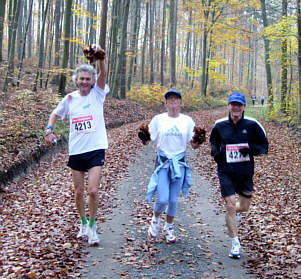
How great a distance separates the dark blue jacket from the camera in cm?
546

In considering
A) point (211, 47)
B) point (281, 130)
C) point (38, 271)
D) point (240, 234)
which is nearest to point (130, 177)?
point (240, 234)

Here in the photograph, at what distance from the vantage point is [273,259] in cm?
536

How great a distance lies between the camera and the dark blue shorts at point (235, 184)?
18.0 ft

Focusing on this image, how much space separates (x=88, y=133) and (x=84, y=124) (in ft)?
0.48

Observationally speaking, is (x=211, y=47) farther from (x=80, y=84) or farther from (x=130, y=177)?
(x=80, y=84)

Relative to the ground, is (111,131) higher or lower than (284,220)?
higher

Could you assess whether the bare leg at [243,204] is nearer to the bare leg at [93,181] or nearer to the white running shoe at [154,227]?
the white running shoe at [154,227]

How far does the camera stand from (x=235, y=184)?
5609 mm

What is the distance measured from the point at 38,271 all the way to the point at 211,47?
3266 cm

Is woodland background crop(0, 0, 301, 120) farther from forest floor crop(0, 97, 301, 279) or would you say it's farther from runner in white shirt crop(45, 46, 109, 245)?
runner in white shirt crop(45, 46, 109, 245)

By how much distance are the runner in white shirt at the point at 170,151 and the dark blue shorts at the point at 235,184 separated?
1.95 feet

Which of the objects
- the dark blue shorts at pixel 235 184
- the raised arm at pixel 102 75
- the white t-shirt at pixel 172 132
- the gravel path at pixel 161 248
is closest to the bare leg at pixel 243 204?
the dark blue shorts at pixel 235 184

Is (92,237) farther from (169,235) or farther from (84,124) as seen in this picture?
(84,124)

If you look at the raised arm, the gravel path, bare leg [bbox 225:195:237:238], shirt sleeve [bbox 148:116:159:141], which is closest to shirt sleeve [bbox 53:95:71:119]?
the raised arm
